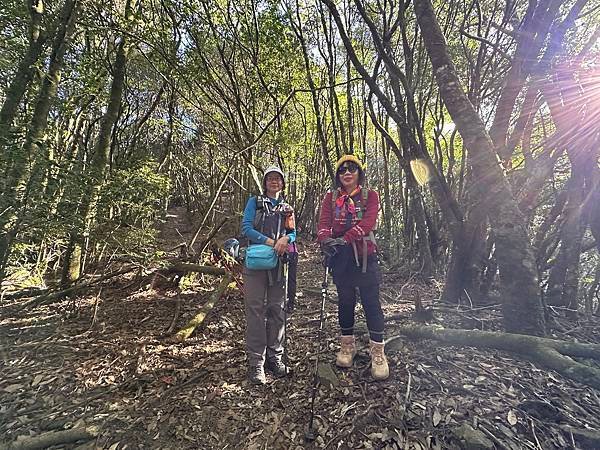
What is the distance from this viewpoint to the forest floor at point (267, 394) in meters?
2.29

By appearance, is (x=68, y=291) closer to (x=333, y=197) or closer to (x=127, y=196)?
(x=127, y=196)

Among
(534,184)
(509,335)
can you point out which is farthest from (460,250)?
(509,335)

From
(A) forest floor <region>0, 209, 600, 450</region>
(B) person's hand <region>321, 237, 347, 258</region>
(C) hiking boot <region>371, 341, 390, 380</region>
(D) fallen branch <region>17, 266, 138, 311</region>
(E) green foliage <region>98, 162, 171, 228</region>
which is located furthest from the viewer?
(D) fallen branch <region>17, 266, 138, 311</region>

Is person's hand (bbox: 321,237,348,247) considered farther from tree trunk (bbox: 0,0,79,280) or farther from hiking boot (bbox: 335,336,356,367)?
tree trunk (bbox: 0,0,79,280)

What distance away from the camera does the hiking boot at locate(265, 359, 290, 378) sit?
10.6 feet

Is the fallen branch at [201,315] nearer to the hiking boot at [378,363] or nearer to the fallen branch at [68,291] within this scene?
the fallen branch at [68,291]

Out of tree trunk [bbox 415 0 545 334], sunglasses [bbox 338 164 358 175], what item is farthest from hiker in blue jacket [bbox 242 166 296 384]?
tree trunk [bbox 415 0 545 334]

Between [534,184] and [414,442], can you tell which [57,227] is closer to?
[414,442]

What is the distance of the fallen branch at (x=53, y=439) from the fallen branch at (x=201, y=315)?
58.7 inches

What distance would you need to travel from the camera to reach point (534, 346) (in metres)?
2.82

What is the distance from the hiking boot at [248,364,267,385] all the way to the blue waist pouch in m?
1.02

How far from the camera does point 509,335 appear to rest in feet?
9.99

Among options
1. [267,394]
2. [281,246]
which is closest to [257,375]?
[267,394]

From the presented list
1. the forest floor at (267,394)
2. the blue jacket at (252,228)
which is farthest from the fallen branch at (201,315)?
the blue jacket at (252,228)
